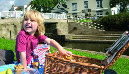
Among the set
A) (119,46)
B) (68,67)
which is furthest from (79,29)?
(68,67)

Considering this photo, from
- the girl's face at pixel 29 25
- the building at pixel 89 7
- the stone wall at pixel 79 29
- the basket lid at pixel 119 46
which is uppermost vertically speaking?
the building at pixel 89 7

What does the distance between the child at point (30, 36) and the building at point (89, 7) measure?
3130 centimetres

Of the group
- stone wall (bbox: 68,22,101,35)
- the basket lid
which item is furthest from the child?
stone wall (bbox: 68,22,101,35)

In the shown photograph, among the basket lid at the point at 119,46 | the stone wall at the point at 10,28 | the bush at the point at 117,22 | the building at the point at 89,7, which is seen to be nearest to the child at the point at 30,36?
the basket lid at the point at 119,46

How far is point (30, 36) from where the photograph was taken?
9.76 feet

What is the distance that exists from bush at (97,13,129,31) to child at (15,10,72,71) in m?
22.8

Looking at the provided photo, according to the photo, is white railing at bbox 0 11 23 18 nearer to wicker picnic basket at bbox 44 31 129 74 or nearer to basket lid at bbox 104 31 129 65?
wicker picnic basket at bbox 44 31 129 74

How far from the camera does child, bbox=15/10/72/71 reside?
2699 mm

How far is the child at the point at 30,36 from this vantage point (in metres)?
2.70

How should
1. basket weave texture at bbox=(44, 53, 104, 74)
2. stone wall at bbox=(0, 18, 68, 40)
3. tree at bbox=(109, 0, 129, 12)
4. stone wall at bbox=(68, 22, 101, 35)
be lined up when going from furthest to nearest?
tree at bbox=(109, 0, 129, 12) < stone wall at bbox=(68, 22, 101, 35) < stone wall at bbox=(0, 18, 68, 40) < basket weave texture at bbox=(44, 53, 104, 74)

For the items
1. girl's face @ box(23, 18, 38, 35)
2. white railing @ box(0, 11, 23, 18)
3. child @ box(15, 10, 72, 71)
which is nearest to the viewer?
child @ box(15, 10, 72, 71)

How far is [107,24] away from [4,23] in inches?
641

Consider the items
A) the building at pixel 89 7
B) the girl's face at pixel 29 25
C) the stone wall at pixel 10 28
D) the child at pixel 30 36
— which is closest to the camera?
the child at pixel 30 36

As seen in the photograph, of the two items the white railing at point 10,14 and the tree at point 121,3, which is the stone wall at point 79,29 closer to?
the white railing at point 10,14
